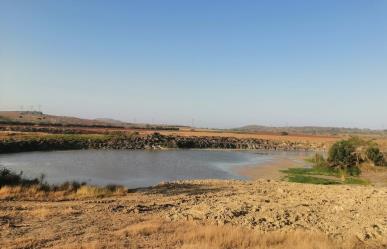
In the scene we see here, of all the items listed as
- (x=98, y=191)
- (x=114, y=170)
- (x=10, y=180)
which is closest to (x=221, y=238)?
(x=98, y=191)

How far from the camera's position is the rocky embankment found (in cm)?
5672

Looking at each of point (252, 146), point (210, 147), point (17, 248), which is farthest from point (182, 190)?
point (252, 146)

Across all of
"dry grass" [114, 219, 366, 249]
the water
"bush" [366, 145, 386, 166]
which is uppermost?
"bush" [366, 145, 386, 166]

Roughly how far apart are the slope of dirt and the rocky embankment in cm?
3950

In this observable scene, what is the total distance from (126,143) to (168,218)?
53.5 meters

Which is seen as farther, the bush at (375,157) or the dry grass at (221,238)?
the bush at (375,157)

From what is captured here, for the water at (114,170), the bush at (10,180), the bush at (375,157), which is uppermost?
the bush at (375,157)

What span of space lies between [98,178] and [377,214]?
21641mm

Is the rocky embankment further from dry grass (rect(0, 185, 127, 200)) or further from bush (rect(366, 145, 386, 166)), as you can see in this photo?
dry grass (rect(0, 185, 127, 200))

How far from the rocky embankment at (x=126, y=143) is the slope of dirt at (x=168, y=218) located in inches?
1555

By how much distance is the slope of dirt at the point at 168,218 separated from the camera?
10977 mm

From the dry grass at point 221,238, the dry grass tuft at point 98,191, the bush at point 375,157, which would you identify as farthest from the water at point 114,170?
the dry grass at point 221,238

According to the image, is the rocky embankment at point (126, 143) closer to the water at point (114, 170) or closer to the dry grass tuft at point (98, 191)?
the water at point (114, 170)

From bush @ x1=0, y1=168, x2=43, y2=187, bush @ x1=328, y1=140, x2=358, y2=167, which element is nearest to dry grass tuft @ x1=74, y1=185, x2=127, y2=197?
bush @ x1=0, y1=168, x2=43, y2=187
